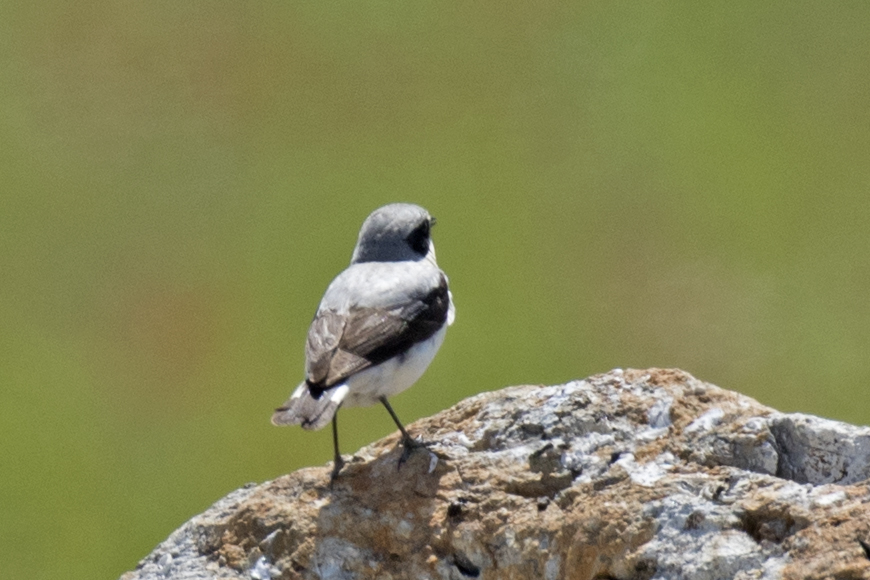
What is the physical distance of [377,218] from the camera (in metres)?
7.38

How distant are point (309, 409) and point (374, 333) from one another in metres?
0.72

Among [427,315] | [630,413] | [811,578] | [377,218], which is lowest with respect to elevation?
[811,578]

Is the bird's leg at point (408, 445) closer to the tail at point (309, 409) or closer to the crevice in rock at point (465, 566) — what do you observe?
the tail at point (309, 409)

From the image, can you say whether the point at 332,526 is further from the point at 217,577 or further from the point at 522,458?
the point at 522,458

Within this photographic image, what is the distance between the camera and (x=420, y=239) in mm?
7480

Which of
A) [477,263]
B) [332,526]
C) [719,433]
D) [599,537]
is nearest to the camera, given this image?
[599,537]

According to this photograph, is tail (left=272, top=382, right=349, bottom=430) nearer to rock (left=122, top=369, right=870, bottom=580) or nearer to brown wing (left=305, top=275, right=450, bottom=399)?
brown wing (left=305, top=275, right=450, bottom=399)

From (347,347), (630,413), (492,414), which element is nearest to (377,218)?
(347,347)

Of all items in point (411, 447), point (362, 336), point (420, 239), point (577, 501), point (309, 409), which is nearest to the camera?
point (577, 501)

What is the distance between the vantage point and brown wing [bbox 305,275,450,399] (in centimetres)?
586

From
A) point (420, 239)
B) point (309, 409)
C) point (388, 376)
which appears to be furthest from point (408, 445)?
point (420, 239)

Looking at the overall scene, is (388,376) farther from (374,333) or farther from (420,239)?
(420,239)

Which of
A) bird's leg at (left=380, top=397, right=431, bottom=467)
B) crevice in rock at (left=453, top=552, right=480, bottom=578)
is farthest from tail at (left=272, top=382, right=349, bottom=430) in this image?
crevice in rock at (left=453, top=552, right=480, bottom=578)

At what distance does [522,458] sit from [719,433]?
794 millimetres
